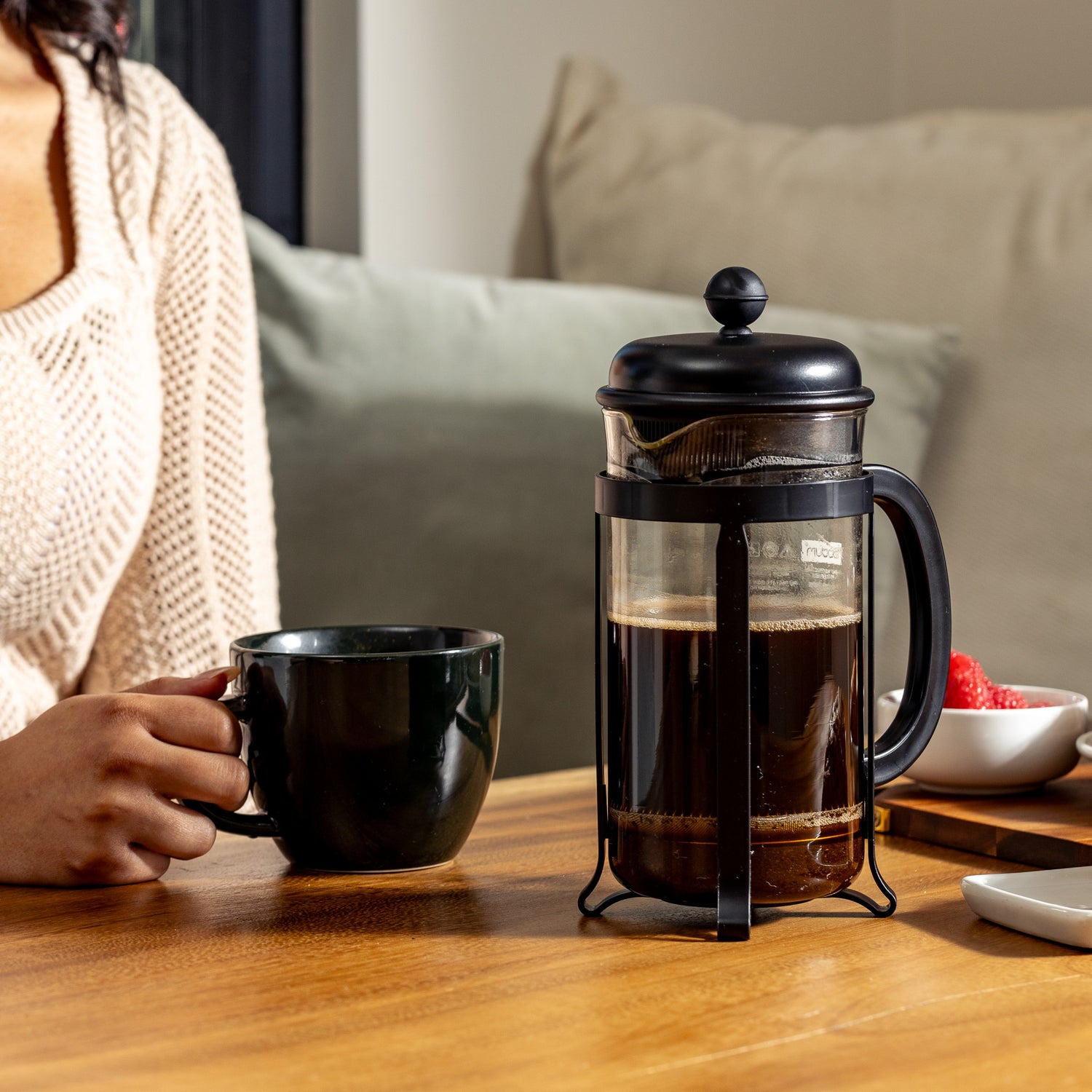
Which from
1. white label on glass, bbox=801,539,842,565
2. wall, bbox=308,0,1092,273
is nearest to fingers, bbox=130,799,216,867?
white label on glass, bbox=801,539,842,565

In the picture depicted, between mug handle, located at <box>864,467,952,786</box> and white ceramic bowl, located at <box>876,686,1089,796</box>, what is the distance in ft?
0.50

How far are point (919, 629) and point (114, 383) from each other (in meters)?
0.71

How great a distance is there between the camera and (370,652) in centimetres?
70

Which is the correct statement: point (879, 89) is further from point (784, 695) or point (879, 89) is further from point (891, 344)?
point (784, 695)

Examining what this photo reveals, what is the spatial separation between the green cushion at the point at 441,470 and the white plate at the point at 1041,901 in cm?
75

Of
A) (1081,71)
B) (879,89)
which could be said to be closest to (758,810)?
(1081,71)

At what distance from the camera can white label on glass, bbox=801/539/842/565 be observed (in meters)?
0.56

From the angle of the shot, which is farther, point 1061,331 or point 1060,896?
point 1061,331

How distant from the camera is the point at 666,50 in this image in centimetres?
198

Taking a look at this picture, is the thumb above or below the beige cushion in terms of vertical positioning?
below

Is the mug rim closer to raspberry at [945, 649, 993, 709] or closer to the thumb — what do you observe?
the thumb

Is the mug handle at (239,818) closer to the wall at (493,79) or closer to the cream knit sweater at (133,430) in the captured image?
the cream knit sweater at (133,430)

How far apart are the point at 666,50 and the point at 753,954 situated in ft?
5.54

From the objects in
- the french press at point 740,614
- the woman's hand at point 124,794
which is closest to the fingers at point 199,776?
the woman's hand at point 124,794
